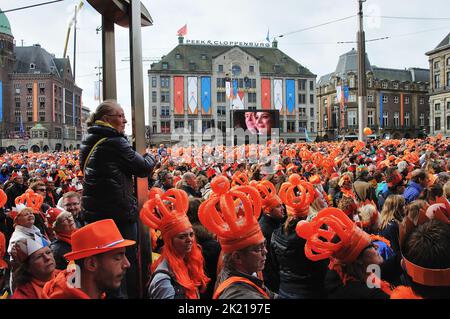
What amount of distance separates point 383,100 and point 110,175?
82562mm

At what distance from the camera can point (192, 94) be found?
61.8 m

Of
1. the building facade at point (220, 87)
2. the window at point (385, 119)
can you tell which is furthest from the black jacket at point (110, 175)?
the window at point (385, 119)

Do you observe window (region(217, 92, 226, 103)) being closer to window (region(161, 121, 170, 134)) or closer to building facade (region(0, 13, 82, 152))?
window (region(161, 121, 170, 134))

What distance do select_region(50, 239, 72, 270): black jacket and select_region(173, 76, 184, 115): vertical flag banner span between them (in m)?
57.9

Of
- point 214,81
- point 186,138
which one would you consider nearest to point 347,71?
point 214,81

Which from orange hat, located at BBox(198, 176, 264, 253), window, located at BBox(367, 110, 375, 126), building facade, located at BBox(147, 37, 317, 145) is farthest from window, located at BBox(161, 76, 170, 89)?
orange hat, located at BBox(198, 176, 264, 253)

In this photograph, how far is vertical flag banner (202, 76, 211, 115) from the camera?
202ft

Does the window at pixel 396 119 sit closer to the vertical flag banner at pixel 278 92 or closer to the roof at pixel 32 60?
the vertical flag banner at pixel 278 92

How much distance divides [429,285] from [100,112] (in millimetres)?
2698

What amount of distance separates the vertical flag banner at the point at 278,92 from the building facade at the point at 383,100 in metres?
14.5

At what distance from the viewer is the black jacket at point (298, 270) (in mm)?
3369

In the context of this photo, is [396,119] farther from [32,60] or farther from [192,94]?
[32,60]
